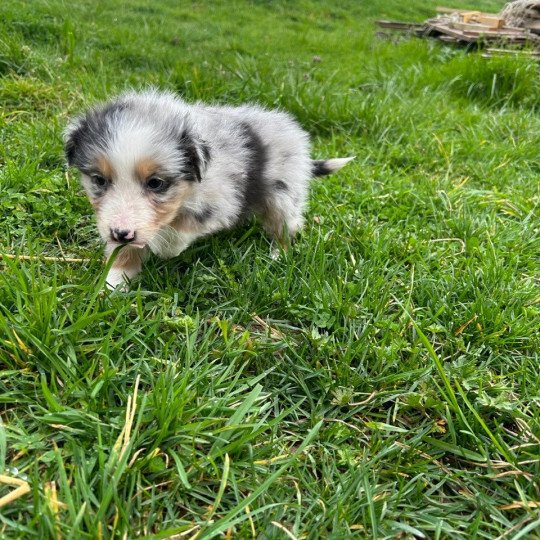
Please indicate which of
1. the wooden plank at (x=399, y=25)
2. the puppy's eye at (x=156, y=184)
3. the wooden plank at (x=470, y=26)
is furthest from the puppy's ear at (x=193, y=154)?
the wooden plank at (x=399, y=25)

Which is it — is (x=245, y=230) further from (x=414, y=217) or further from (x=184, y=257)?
(x=414, y=217)

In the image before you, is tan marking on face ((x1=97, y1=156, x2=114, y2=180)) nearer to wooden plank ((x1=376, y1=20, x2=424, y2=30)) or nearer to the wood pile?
the wood pile

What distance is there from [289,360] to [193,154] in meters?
1.06

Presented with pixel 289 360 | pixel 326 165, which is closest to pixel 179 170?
pixel 289 360

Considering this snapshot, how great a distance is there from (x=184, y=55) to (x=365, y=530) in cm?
535

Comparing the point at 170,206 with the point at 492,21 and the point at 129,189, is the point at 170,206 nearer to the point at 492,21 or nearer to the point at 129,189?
the point at 129,189

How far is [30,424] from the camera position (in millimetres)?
1804

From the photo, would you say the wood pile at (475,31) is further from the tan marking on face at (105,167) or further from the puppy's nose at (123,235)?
the puppy's nose at (123,235)

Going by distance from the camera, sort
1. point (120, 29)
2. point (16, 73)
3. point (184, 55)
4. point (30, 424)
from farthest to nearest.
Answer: point (120, 29) → point (184, 55) → point (16, 73) → point (30, 424)

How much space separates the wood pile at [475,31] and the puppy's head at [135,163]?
598 centimetres

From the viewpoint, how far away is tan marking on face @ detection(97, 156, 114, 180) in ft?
7.49

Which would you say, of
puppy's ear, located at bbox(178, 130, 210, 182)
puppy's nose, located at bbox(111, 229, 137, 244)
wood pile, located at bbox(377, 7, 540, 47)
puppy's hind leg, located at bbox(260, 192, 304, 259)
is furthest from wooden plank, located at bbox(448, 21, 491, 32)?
puppy's nose, located at bbox(111, 229, 137, 244)

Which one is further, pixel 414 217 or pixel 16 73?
pixel 16 73

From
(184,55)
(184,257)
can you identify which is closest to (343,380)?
(184,257)
